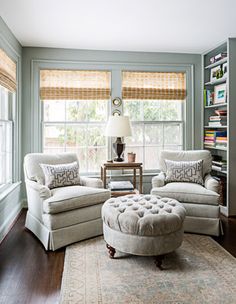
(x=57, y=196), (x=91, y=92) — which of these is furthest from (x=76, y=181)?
(x=91, y=92)

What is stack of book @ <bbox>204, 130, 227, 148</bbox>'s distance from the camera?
4304 mm

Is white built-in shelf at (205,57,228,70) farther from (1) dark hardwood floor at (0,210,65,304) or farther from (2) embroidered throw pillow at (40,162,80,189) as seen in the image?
(1) dark hardwood floor at (0,210,65,304)

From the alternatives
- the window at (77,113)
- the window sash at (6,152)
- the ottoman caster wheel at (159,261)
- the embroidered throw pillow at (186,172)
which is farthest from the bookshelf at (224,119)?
the window sash at (6,152)

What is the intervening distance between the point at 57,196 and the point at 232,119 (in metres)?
2.63

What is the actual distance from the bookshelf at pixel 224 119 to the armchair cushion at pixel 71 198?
189cm

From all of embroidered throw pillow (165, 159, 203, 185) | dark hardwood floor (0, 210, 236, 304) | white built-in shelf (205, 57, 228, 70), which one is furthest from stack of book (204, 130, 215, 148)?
dark hardwood floor (0, 210, 236, 304)

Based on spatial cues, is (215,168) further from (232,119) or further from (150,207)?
(150,207)

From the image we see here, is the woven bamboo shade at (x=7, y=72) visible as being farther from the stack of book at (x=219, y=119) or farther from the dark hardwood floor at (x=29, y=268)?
the stack of book at (x=219, y=119)

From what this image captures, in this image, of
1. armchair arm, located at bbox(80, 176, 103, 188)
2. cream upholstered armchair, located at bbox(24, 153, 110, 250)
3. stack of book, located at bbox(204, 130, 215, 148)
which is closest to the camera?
cream upholstered armchair, located at bbox(24, 153, 110, 250)

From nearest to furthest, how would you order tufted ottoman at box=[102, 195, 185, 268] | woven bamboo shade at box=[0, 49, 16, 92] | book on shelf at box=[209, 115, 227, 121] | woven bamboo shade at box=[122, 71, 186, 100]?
tufted ottoman at box=[102, 195, 185, 268], woven bamboo shade at box=[0, 49, 16, 92], book on shelf at box=[209, 115, 227, 121], woven bamboo shade at box=[122, 71, 186, 100]

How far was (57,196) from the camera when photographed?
3.05m

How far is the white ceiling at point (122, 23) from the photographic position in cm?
295

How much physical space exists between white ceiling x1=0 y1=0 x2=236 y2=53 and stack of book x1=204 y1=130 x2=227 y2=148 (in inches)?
52.0

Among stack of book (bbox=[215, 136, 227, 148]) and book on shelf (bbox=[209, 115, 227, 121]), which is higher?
book on shelf (bbox=[209, 115, 227, 121])
